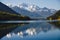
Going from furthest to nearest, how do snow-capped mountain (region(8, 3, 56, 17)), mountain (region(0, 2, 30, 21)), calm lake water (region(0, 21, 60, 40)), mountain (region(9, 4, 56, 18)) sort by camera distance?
1. mountain (region(0, 2, 30, 21))
2. mountain (region(9, 4, 56, 18))
3. snow-capped mountain (region(8, 3, 56, 17))
4. calm lake water (region(0, 21, 60, 40))

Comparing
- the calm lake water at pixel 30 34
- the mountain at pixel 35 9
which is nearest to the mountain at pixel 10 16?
the mountain at pixel 35 9

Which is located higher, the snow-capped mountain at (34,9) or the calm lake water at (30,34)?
the snow-capped mountain at (34,9)

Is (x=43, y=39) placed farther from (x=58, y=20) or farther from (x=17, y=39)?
(x=58, y=20)

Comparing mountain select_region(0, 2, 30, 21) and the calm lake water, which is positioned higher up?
mountain select_region(0, 2, 30, 21)

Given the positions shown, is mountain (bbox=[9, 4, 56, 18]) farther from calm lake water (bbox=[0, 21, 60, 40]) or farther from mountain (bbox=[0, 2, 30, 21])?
calm lake water (bbox=[0, 21, 60, 40])

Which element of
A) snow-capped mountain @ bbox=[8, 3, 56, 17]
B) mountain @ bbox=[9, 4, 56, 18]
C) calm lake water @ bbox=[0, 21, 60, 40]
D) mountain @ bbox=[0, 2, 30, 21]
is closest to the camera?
calm lake water @ bbox=[0, 21, 60, 40]

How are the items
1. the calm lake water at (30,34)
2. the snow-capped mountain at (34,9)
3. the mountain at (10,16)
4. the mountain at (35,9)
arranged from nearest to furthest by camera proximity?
1. the calm lake water at (30,34)
2. the snow-capped mountain at (34,9)
3. the mountain at (35,9)
4. the mountain at (10,16)

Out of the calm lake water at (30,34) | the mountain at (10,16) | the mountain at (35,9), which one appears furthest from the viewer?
the mountain at (10,16)

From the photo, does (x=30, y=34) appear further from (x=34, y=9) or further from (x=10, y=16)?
(x=10, y=16)

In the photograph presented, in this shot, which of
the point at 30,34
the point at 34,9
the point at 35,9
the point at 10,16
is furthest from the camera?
the point at 10,16

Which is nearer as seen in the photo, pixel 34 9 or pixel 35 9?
pixel 35 9

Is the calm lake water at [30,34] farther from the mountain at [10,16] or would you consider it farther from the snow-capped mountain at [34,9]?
the mountain at [10,16]

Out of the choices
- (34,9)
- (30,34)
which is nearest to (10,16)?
(34,9)

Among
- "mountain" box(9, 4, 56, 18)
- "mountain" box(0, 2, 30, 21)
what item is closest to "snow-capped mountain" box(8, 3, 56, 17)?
"mountain" box(9, 4, 56, 18)
